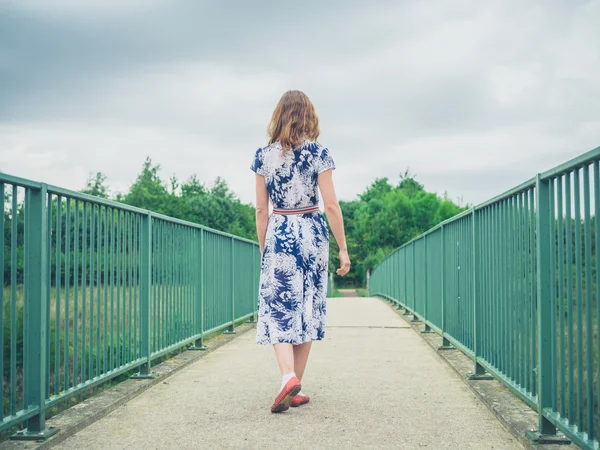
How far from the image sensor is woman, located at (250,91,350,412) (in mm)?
4395

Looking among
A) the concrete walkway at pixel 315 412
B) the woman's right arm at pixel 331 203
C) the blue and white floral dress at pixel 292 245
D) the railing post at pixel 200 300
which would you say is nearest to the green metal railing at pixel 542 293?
the concrete walkway at pixel 315 412

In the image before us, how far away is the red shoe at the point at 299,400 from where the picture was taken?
14.4 ft

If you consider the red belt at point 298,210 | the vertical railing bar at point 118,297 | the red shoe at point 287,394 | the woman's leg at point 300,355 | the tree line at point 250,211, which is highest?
the tree line at point 250,211

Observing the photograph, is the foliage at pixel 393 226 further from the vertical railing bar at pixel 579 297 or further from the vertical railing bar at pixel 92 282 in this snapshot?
the vertical railing bar at pixel 579 297

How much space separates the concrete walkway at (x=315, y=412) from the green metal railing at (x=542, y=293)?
1.21 feet

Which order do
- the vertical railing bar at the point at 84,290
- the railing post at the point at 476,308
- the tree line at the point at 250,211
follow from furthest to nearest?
the tree line at the point at 250,211 → the railing post at the point at 476,308 → the vertical railing bar at the point at 84,290

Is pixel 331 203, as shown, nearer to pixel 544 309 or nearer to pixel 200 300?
pixel 544 309

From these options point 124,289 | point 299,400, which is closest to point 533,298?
point 299,400

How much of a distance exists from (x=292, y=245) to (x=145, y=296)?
1.63 meters

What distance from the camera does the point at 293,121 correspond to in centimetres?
438

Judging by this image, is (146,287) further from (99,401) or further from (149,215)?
(99,401)

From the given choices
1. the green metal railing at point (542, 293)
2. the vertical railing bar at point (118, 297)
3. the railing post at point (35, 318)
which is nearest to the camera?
the green metal railing at point (542, 293)

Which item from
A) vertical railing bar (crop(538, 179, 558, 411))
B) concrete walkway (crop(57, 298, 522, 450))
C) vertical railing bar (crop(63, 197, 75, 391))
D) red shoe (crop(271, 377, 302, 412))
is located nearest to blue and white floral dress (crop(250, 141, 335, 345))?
red shoe (crop(271, 377, 302, 412))

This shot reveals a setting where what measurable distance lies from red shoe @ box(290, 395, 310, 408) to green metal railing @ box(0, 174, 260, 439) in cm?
126
